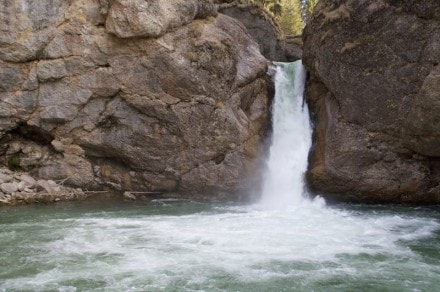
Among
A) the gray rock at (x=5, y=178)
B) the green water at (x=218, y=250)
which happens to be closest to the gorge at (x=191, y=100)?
the gray rock at (x=5, y=178)

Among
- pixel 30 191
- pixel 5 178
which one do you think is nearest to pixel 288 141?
pixel 30 191

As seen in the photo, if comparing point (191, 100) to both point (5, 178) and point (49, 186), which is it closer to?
point (49, 186)

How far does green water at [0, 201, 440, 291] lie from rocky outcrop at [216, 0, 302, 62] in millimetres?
14120

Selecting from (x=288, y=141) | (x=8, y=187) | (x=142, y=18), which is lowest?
(x=8, y=187)

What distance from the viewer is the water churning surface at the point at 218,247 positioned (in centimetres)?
911

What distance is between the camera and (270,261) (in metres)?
10.3

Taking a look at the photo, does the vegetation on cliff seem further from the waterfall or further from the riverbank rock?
the riverbank rock

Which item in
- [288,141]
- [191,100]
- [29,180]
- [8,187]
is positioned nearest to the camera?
[8,187]

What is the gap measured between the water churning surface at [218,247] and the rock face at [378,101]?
3.97 ft

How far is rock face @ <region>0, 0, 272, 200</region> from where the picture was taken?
18.2 m

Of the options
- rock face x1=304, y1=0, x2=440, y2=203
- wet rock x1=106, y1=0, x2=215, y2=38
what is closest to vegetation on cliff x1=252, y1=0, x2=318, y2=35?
rock face x1=304, y1=0, x2=440, y2=203

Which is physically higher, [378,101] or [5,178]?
[378,101]

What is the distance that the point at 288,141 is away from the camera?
66.8 ft

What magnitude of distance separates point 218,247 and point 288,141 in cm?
994
